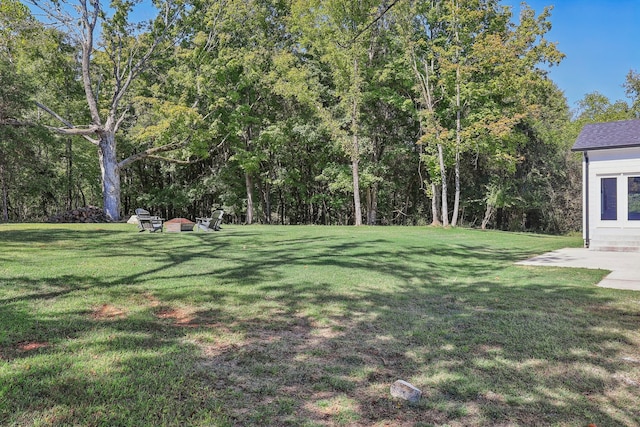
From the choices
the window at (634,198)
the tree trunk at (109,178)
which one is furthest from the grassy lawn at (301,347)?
the tree trunk at (109,178)

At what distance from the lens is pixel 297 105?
26.2m

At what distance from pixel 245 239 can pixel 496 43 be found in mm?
16624

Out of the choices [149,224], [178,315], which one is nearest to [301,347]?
[178,315]

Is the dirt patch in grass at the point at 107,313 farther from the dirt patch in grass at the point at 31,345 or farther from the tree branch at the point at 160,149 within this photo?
the tree branch at the point at 160,149

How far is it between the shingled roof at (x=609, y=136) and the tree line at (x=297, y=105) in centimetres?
510

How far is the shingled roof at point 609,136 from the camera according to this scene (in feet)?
40.0

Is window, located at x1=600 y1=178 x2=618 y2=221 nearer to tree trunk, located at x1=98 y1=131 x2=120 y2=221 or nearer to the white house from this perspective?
the white house

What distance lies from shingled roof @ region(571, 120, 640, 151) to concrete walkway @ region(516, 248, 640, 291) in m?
3.73

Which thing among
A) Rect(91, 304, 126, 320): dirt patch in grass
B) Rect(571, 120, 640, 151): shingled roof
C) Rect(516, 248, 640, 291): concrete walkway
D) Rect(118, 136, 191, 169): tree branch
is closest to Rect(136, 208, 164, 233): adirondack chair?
Rect(91, 304, 126, 320): dirt patch in grass

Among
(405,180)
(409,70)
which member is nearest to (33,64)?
(409,70)

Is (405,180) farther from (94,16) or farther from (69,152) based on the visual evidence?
(69,152)

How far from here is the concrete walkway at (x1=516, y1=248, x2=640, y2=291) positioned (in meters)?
6.17

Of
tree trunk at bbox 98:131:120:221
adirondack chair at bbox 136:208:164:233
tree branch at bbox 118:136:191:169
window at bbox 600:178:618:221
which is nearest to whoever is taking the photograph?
adirondack chair at bbox 136:208:164:233

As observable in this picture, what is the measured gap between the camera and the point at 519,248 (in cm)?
1164
